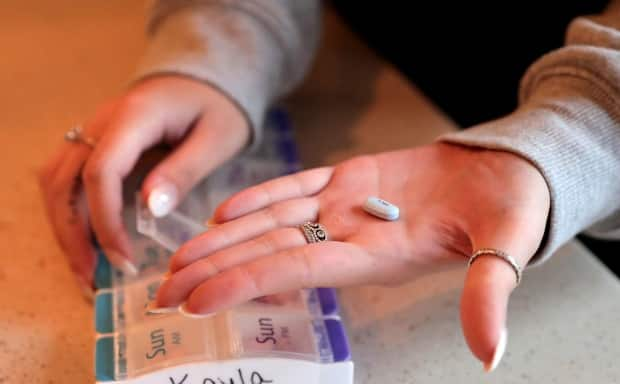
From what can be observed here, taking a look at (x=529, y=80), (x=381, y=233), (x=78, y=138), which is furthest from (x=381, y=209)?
(x=78, y=138)

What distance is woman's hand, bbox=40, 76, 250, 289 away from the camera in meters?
0.57

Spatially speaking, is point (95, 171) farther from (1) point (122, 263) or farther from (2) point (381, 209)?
(2) point (381, 209)

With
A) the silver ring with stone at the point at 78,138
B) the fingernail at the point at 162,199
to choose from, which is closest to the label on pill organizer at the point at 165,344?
the fingernail at the point at 162,199

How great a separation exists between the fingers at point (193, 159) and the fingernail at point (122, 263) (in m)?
0.05

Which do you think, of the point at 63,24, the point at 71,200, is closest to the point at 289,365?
the point at 71,200

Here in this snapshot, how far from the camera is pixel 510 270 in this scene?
0.40 m

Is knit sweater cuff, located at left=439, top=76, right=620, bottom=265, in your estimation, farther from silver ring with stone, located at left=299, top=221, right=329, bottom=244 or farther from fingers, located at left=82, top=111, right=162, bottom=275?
fingers, located at left=82, top=111, right=162, bottom=275

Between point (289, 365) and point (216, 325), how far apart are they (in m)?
0.07

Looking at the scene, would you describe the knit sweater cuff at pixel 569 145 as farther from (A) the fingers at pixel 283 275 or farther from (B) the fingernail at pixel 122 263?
(B) the fingernail at pixel 122 263

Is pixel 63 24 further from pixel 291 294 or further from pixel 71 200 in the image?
pixel 291 294

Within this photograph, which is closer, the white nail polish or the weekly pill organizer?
the weekly pill organizer

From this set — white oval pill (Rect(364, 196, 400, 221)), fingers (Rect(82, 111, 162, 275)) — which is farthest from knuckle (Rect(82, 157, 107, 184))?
white oval pill (Rect(364, 196, 400, 221))

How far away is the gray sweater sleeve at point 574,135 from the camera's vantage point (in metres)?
0.47

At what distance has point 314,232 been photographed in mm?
471
